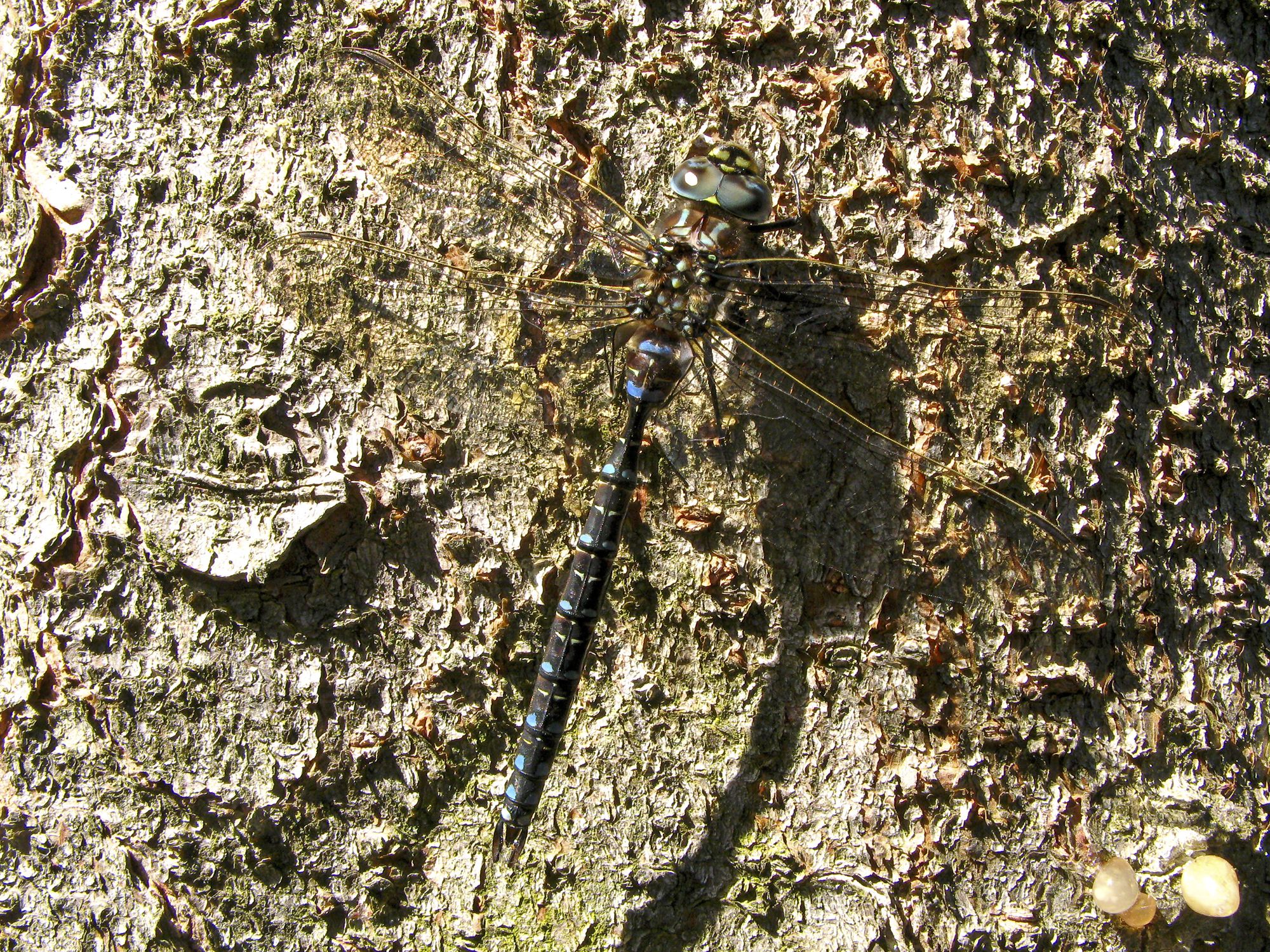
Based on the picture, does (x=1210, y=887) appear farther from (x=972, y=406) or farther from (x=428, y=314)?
(x=428, y=314)

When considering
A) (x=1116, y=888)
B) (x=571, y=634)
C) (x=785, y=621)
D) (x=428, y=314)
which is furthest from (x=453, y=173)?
(x=1116, y=888)

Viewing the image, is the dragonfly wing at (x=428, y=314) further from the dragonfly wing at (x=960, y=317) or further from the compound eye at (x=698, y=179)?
the dragonfly wing at (x=960, y=317)

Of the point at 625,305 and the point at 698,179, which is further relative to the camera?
the point at 625,305

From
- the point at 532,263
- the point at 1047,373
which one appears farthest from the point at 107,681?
the point at 1047,373

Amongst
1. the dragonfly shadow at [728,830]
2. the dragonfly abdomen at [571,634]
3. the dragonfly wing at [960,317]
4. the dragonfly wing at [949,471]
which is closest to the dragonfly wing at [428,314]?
the dragonfly abdomen at [571,634]

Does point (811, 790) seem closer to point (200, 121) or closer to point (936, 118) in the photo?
point (936, 118)
